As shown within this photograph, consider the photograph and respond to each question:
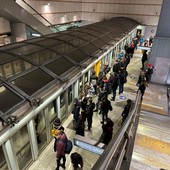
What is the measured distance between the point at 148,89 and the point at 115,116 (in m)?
3.95

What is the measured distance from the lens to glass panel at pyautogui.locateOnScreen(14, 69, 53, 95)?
4.28 metres

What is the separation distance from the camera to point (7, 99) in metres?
3.75

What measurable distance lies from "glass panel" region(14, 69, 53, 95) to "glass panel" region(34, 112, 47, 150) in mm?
1066

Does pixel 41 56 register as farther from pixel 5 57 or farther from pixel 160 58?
pixel 160 58

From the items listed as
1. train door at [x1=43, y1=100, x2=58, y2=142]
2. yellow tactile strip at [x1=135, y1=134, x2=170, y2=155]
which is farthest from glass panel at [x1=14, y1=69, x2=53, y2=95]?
yellow tactile strip at [x1=135, y1=134, x2=170, y2=155]

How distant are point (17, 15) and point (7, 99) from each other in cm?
854

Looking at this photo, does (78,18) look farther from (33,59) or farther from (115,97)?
(33,59)

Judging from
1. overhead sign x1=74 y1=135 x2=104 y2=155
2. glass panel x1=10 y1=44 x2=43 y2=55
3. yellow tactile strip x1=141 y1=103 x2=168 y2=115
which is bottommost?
yellow tactile strip x1=141 y1=103 x2=168 y2=115

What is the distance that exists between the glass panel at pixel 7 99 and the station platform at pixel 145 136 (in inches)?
96.4

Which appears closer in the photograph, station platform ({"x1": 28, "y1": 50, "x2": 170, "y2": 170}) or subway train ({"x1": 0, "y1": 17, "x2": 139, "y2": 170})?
station platform ({"x1": 28, "y1": 50, "x2": 170, "y2": 170})

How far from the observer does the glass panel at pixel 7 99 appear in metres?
3.53

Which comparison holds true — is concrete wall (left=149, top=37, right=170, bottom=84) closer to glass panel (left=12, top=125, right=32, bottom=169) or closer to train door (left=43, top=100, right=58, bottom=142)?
train door (left=43, top=100, right=58, bottom=142)

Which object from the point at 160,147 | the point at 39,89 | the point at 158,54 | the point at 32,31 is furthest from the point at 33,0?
the point at 160,147

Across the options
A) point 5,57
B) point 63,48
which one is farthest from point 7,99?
point 63,48
